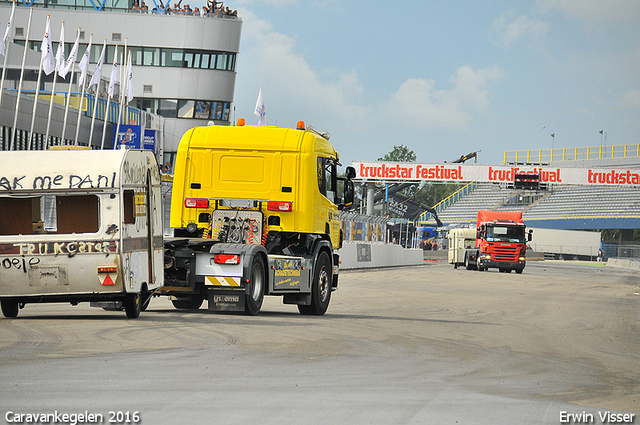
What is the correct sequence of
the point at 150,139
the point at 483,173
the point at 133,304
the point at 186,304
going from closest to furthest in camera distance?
the point at 133,304
the point at 186,304
the point at 150,139
the point at 483,173

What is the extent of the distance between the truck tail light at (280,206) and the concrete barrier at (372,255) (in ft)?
77.4

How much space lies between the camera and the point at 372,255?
4525 centimetres

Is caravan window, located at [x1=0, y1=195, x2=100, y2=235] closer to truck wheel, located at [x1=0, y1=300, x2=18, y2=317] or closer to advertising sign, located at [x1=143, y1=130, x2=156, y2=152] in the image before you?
truck wheel, located at [x1=0, y1=300, x2=18, y2=317]

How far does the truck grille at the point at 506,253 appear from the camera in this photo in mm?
50147

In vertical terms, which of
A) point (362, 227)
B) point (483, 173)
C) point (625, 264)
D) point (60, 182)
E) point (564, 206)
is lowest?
point (625, 264)

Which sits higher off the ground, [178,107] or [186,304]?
[178,107]

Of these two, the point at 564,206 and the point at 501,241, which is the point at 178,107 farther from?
the point at 564,206

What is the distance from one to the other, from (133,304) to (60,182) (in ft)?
7.04

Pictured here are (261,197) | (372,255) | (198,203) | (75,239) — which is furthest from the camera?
(372,255)

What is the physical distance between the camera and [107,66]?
66812mm

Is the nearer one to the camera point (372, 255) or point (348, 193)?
point (348, 193)

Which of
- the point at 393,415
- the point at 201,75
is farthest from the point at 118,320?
the point at 201,75

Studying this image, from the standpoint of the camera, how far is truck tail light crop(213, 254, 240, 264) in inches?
565

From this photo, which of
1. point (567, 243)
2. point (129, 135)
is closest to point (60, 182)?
point (129, 135)
